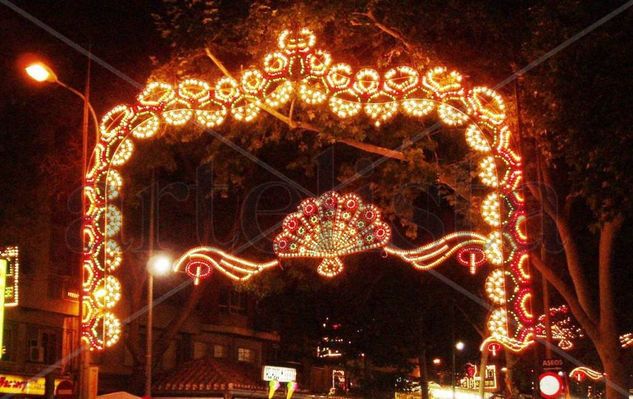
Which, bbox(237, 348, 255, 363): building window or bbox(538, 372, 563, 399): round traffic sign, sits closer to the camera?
bbox(538, 372, 563, 399): round traffic sign

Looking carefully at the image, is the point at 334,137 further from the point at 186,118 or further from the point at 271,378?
the point at 271,378

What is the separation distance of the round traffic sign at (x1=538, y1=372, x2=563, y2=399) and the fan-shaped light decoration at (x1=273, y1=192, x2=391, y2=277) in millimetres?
4442

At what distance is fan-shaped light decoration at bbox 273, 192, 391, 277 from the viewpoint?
17906 millimetres

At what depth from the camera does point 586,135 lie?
1454cm

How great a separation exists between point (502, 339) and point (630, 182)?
10.4 ft

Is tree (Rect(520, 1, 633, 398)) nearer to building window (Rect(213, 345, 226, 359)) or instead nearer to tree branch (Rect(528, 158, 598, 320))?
tree branch (Rect(528, 158, 598, 320))

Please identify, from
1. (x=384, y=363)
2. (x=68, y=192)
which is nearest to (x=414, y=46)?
(x=68, y=192)

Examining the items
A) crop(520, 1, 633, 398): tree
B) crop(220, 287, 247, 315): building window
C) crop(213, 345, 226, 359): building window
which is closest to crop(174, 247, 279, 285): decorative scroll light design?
crop(520, 1, 633, 398): tree

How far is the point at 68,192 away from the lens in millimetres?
26094

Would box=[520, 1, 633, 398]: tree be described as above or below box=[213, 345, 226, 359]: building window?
above

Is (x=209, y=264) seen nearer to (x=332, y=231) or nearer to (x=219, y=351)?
(x=332, y=231)

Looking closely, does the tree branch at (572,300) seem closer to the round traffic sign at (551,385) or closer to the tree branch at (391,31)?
the round traffic sign at (551,385)

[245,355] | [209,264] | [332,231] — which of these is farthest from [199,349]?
[332,231]

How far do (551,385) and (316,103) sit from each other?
620 centimetres
